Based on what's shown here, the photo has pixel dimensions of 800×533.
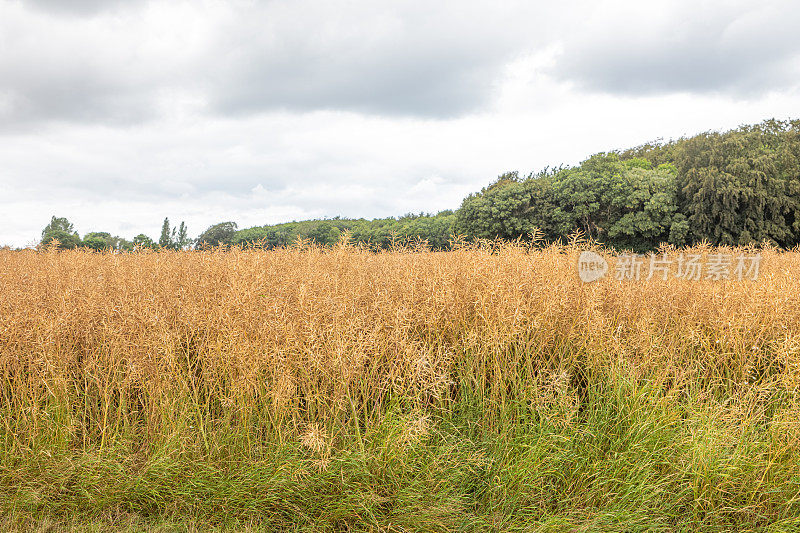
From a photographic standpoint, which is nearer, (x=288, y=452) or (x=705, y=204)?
(x=288, y=452)

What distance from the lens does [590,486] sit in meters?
3.27

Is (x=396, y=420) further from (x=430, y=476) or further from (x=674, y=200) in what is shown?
(x=674, y=200)

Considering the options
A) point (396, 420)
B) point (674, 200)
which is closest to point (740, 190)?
point (674, 200)

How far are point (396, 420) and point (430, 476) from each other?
399 mm

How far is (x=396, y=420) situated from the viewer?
3.16 metres

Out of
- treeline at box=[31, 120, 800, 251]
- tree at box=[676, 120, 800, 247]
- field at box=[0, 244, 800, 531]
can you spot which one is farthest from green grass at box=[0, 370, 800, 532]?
tree at box=[676, 120, 800, 247]

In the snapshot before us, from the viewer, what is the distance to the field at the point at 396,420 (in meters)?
3.01

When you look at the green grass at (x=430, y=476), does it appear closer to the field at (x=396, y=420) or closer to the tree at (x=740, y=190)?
the field at (x=396, y=420)

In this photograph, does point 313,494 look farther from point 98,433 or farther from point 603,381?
point 603,381

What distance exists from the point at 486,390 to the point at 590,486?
0.97 metres

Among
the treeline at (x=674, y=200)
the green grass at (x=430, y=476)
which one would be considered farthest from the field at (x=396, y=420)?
the treeline at (x=674, y=200)

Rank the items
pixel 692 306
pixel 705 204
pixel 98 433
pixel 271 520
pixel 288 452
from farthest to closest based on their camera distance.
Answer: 1. pixel 705 204
2. pixel 692 306
3. pixel 98 433
4. pixel 288 452
5. pixel 271 520

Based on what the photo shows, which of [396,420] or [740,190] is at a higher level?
[740,190]

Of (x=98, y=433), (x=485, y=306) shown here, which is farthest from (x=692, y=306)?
(x=98, y=433)
